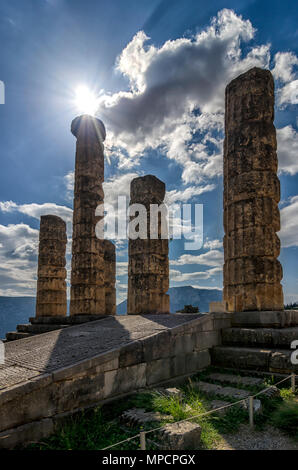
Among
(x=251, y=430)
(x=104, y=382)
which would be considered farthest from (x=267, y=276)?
(x=104, y=382)

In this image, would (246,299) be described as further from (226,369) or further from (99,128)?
(99,128)

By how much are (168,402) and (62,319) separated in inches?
394

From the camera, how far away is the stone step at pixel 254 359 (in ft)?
21.0

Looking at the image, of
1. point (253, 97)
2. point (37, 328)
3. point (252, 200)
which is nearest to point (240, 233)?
point (252, 200)

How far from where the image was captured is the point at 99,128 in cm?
1570

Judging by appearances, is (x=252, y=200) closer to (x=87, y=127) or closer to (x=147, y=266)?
(x=147, y=266)

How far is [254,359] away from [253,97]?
724 centimetres

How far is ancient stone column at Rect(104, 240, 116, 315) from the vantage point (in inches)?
774

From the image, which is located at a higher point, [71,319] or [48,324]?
[71,319]

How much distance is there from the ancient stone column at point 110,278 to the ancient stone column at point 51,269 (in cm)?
256

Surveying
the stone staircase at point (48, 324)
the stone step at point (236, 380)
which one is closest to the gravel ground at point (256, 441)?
the stone step at point (236, 380)

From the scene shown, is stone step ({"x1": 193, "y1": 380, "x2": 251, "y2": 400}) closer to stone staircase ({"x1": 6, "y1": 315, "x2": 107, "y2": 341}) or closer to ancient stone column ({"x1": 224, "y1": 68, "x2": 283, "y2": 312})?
ancient stone column ({"x1": 224, "y1": 68, "x2": 283, "y2": 312})

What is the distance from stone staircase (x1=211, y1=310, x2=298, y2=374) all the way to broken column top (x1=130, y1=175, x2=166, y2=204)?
599 cm

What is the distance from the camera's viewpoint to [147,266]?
12.3m
